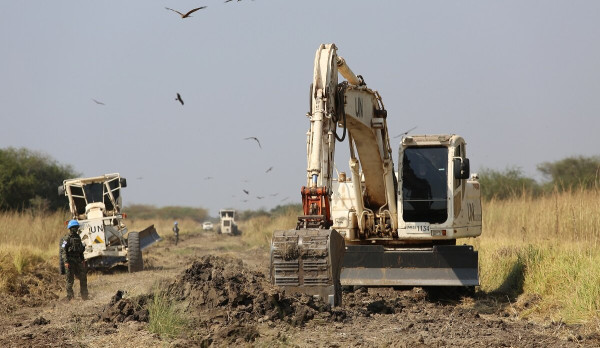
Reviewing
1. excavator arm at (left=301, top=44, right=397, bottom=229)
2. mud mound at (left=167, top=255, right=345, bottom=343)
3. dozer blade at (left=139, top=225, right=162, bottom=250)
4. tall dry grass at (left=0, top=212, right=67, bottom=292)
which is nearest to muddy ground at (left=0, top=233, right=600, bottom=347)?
mud mound at (left=167, top=255, right=345, bottom=343)

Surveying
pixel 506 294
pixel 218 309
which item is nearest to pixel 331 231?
pixel 218 309

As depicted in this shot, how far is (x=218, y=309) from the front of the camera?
11438mm

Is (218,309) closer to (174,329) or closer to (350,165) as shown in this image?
(174,329)

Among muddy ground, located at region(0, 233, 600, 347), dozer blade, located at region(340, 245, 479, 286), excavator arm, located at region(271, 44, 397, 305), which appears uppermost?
excavator arm, located at region(271, 44, 397, 305)

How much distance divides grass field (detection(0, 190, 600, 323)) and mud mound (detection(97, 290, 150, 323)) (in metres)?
5.82

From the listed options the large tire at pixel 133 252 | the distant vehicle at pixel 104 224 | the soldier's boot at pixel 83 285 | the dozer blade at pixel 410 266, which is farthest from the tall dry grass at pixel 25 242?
the dozer blade at pixel 410 266

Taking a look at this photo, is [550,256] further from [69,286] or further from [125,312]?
[69,286]

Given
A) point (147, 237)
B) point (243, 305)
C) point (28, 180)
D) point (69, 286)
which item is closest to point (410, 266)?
point (243, 305)

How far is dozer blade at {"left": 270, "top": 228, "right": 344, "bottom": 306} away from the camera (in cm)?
1173

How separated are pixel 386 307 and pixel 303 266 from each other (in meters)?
A: 2.61

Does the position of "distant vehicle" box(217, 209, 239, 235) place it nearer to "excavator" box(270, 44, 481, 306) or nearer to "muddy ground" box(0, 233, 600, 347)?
"excavator" box(270, 44, 481, 306)

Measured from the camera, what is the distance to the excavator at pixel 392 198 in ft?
48.9

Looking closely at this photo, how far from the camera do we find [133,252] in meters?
24.1

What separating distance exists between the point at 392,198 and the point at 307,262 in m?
5.21
